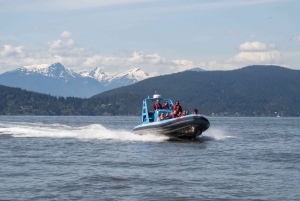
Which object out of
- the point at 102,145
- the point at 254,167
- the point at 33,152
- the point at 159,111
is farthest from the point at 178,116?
the point at 254,167

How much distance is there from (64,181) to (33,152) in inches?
397

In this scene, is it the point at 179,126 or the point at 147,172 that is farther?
the point at 179,126

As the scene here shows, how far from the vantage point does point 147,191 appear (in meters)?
17.2

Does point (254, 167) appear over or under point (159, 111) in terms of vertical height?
under

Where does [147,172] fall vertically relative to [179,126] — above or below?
below

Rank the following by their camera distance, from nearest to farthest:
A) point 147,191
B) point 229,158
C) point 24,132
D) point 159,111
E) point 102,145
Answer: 1. point 147,191
2. point 229,158
3. point 102,145
4. point 159,111
5. point 24,132

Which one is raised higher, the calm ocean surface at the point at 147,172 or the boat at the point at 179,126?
the boat at the point at 179,126

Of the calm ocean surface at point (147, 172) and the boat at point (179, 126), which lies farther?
the boat at point (179, 126)

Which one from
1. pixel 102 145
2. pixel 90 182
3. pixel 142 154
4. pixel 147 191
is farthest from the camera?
pixel 102 145

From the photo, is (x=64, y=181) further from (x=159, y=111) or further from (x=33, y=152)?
(x=159, y=111)

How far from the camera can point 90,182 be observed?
60.9 ft

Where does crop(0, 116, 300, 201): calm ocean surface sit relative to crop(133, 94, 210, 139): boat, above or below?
below

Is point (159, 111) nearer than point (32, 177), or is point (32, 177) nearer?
point (32, 177)

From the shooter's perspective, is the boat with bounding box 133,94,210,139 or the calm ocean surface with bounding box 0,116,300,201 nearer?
the calm ocean surface with bounding box 0,116,300,201
